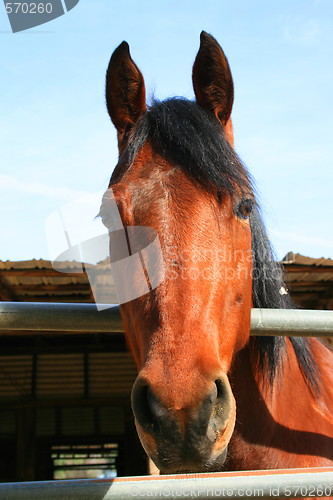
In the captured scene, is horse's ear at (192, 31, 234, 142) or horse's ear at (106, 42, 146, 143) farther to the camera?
horse's ear at (106, 42, 146, 143)

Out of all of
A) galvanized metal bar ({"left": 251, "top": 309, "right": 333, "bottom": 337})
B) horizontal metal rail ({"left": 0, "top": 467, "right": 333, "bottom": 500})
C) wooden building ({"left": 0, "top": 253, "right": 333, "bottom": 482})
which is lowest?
wooden building ({"left": 0, "top": 253, "right": 333, "bottom": 482})

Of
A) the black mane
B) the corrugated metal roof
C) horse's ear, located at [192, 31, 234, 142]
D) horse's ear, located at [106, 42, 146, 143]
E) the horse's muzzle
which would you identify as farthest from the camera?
the corrugated metal roof

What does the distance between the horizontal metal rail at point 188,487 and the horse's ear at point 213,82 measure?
60.4 inches

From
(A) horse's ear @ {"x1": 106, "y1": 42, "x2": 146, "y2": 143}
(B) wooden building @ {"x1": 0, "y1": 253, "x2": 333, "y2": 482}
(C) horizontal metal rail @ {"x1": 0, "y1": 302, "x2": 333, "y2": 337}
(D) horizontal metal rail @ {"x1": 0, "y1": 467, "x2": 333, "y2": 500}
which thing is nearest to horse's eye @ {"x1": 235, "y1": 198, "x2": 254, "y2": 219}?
(C) horizontal metal rail @ {"x1": 0, "y1": 302, "x2": 333, "y2": 337}

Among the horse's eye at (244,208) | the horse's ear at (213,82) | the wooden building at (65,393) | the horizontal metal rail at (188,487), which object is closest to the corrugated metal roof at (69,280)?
the wooden building at (65,393)

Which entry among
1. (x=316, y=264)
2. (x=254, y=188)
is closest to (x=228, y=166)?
(x=254, y=188)

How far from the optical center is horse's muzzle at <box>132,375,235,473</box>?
4.55ft

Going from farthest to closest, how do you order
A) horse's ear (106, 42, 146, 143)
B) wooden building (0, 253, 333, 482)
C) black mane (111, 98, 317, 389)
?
wooden building (0, 253, 333, 482)
horse's ear (106, 42, 146, 143)
black mane (111, 98, 317, 389)

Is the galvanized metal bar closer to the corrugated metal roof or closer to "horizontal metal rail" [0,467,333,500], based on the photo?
"horizontal metal rail" [0,467,333,500]

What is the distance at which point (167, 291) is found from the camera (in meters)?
1.67

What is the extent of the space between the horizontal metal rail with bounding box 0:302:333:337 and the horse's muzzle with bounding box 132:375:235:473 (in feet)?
1.21

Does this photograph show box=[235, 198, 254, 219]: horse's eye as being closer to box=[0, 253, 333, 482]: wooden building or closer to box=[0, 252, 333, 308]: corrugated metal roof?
box=[0, 252, 333, 308]: corrugated metal roof

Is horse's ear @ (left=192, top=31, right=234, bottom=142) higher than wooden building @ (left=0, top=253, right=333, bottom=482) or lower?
higher

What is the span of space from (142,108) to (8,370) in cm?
869
